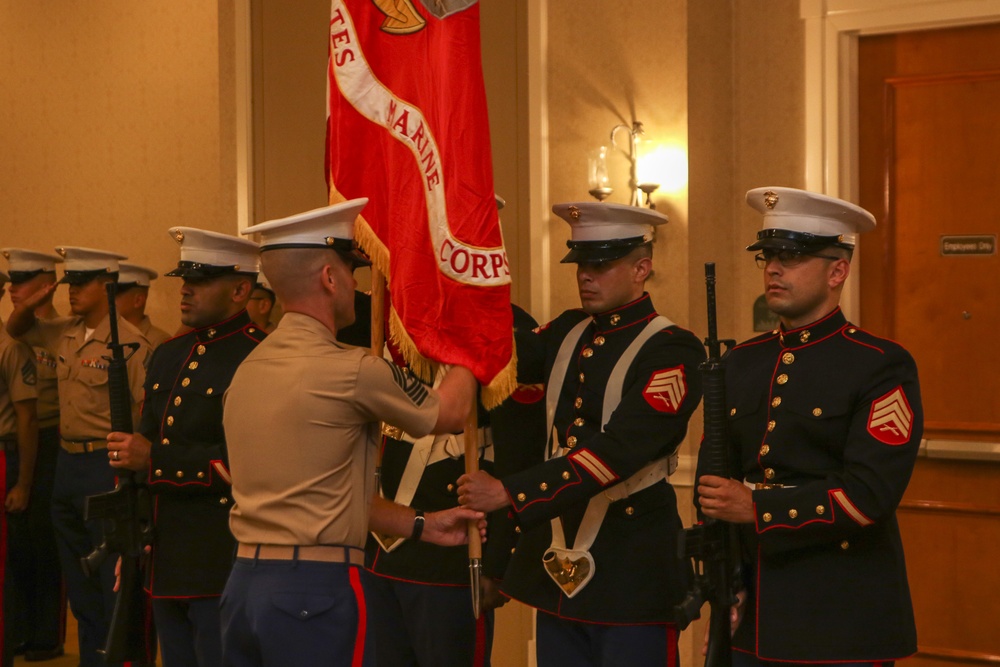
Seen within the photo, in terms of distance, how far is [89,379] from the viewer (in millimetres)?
5258

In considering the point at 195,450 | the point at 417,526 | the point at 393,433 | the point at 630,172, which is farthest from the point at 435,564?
the point at 630,172

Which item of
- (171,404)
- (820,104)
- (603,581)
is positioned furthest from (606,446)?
(820,104)

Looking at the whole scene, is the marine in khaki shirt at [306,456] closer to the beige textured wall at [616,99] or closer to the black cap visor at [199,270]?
the black cap visor at [199,270]

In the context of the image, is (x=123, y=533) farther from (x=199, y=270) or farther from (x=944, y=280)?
(x=944, y=280)

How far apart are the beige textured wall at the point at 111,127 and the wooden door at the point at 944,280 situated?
3.89 meters

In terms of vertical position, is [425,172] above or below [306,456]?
above

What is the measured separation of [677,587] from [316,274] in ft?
4.05

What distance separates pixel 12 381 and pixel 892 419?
420cm

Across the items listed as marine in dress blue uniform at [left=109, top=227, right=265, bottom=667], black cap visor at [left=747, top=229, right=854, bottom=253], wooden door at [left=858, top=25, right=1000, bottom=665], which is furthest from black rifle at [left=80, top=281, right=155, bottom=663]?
wooden door at [left=858, top=25, right=1000, bottom=665]

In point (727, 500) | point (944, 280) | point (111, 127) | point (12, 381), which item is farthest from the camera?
point (111, 127)

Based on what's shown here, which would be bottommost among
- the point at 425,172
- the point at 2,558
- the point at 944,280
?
the point at 2,558

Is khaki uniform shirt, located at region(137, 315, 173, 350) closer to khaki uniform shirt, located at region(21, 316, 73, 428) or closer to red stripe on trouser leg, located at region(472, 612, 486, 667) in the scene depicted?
khaki uniform shirt, located at region(21, 316, 73, 428)

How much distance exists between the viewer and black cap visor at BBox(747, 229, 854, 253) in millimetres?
2775

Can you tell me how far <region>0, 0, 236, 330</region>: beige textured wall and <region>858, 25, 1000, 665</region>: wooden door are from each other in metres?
3.89
